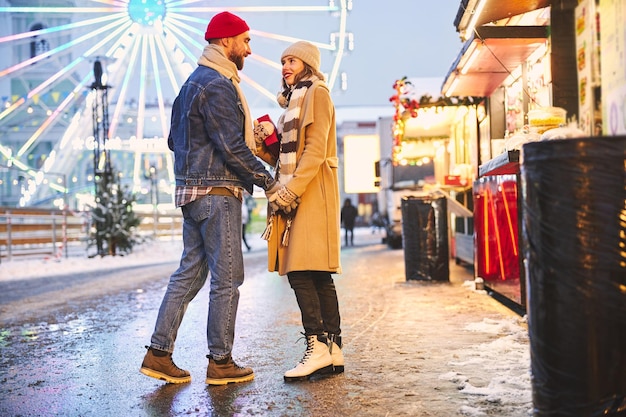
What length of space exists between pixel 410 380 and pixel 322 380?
46 cm

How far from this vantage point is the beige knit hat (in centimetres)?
418

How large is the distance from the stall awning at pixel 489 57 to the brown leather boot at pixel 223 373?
3.99 meters

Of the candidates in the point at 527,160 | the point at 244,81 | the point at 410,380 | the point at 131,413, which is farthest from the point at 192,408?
the point at 244,81

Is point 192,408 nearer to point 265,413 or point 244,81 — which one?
point 265,413

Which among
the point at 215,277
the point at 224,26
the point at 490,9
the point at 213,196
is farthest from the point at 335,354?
the point at 490,9

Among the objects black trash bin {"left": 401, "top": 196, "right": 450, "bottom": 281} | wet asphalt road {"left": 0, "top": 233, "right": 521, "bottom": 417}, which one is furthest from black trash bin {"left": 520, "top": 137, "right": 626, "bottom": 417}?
black trash bin {"left": 401, "top": 196, "right": 450, "bottom": 281}

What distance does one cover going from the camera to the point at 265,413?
3.26 meters

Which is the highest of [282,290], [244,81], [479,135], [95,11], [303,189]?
[95,11]

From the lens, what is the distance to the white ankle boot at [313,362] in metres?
3.94

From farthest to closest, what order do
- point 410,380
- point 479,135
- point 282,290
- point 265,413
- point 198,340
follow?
point 479,135, point 282,290, point 198,340, point 410,380, point 265,413

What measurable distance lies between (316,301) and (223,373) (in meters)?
0.64

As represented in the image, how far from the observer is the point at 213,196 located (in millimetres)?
3955

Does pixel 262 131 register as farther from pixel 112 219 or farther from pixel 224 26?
pixel 112 219

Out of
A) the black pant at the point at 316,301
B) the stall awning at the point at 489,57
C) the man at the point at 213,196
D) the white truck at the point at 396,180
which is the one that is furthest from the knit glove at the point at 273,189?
the white truck at the point at 396,180
